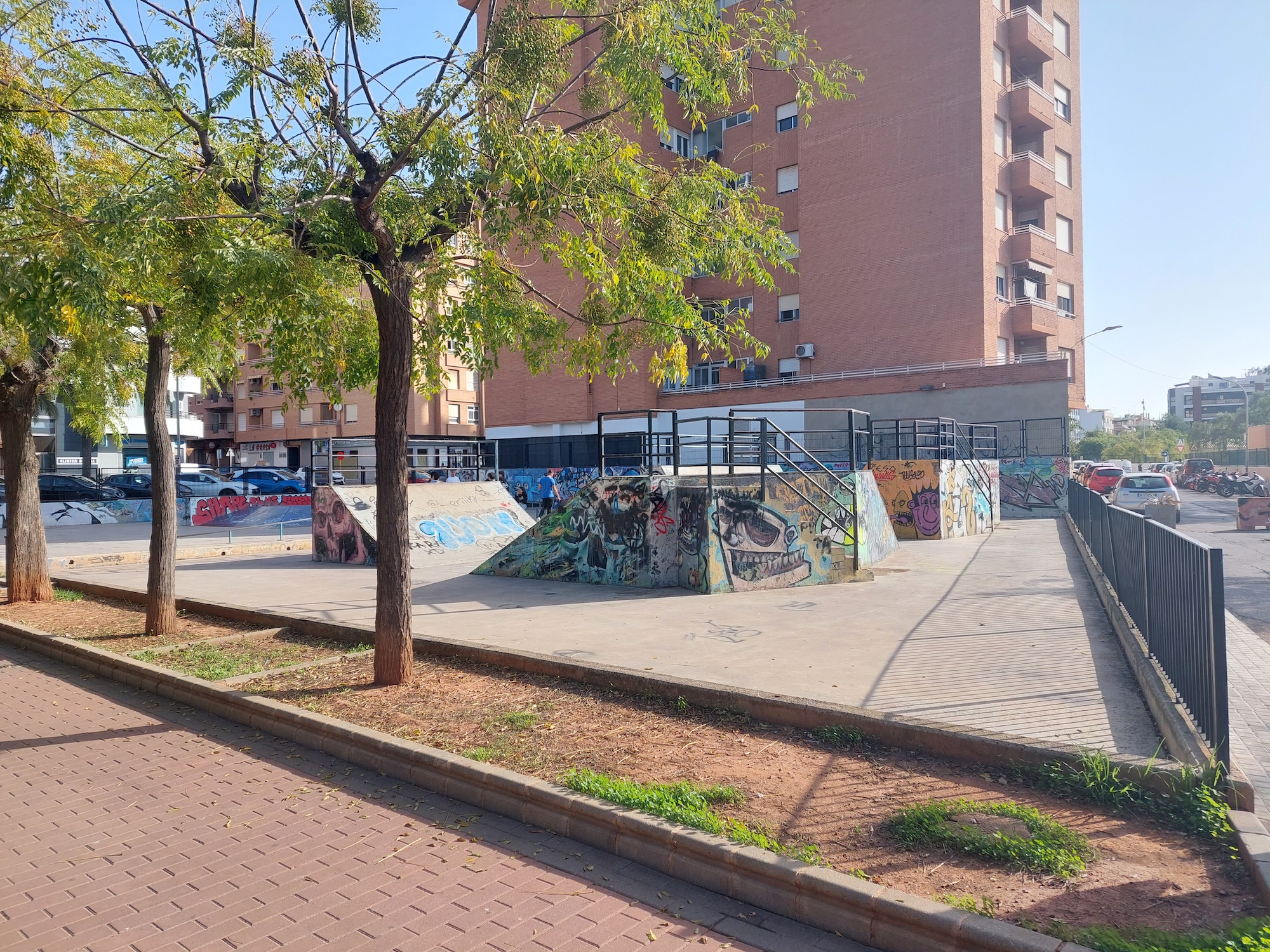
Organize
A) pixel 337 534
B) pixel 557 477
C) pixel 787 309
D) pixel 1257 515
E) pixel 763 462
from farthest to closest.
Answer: pixel 557 477 → pixel 787 309 → pixel 1257 515 → pixel 337 534 → pixel 763 462

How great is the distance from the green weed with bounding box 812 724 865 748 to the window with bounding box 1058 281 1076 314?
36492 mm

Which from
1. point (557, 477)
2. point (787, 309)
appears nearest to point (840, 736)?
point (557, 477)

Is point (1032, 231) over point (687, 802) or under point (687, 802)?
over

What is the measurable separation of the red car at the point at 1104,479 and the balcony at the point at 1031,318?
6055 millimetres

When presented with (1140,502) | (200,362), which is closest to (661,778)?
(200,362)

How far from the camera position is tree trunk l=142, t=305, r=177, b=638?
353 inches

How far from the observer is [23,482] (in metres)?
11.4

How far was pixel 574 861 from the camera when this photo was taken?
13.1ft

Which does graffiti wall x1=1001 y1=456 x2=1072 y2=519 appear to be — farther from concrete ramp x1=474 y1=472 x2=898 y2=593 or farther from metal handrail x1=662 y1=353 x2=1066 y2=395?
concrete ramp x1=474 y1=472 x2=898 y2=593

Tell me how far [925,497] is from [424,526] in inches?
442

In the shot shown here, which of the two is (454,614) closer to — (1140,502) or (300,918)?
(300,918)

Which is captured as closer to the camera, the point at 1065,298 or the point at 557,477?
the point at 557,477

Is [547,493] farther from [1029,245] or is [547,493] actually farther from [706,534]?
[706,534]

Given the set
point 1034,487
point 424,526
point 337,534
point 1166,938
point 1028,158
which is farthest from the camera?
point 1028,158
